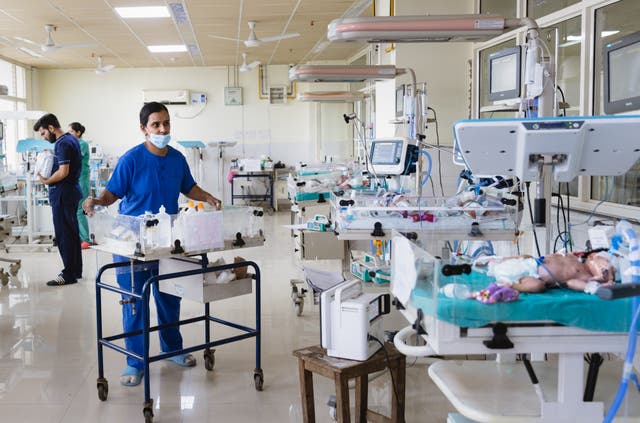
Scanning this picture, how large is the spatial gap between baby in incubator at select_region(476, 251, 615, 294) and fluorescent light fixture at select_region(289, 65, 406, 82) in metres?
2.28

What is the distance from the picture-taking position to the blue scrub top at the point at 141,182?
337cm

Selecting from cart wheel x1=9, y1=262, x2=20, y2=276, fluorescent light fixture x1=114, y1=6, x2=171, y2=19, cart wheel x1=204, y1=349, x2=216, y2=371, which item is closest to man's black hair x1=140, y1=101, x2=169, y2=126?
cart wheel x1=204, y1=349, x2=216, y2=371

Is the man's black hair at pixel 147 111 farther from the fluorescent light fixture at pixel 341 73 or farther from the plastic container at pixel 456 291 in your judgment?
the plastic container at pixel 456 291

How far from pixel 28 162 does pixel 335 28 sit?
584cm

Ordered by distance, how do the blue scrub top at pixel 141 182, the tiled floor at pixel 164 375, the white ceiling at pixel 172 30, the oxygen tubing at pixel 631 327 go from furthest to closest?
the white ceiling at pixel 172 30, the blue scrub top at pixel 141 182, the tiled floor at pixel 164 375, the oxygen tubing at pixel 631 327

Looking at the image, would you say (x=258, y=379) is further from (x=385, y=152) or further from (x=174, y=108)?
(x=174, y=108)

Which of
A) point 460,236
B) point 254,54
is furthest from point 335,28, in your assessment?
point 254,54

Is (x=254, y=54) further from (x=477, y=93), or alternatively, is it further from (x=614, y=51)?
(x=614, y=51)

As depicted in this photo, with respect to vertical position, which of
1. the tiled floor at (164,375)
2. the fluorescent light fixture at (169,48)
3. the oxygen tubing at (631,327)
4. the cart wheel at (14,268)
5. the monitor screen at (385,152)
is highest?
the fluorescent light fixture at (169,48)

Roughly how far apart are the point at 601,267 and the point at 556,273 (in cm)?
13

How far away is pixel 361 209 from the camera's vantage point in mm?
3297

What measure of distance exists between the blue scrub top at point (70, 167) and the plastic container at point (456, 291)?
454 centimetres

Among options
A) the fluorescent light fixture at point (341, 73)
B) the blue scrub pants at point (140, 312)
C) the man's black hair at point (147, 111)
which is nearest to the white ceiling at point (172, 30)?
the fluorescent light fixture at point (341, 73)

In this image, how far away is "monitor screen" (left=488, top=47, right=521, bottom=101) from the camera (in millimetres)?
2707
